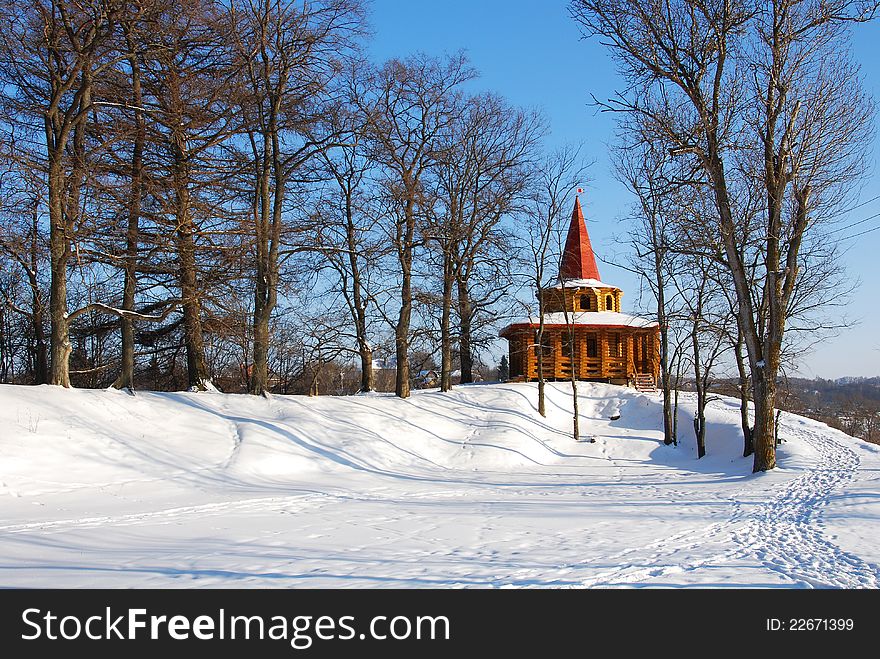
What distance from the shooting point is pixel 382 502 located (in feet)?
38.2

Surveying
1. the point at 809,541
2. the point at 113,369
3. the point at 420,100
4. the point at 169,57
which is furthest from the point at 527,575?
the point at 113,369

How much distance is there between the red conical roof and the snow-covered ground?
17.6 m

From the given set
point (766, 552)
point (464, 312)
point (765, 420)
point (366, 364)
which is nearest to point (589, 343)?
point (464, 312)

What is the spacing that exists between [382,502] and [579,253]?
29.8 meters

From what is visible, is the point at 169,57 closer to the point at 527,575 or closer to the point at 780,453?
the point at 527,575

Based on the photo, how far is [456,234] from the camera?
968 inches

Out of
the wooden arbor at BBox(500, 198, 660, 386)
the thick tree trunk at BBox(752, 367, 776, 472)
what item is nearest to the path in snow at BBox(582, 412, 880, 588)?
the thick tree trunk at BBox(752, 367, 776, 472)

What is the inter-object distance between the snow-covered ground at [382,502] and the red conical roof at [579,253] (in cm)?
1758

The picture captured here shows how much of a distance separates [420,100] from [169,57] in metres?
9.27

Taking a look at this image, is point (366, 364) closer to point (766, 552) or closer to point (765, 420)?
point (765, 420)

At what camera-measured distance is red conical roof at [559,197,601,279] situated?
38719 millimetres

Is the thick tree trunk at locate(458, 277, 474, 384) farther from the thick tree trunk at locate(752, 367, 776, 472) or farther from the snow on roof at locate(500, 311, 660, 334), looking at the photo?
the thick tree trunk at locate(752, 367, 776, 472)

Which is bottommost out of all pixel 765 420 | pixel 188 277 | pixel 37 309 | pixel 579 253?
pixel 765 420

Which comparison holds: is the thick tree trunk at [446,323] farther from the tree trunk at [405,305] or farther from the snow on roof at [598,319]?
the snow on roof at [598,319]
